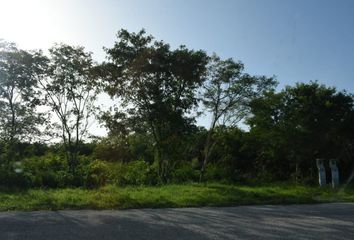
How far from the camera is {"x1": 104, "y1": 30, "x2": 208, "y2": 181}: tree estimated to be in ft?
66.4

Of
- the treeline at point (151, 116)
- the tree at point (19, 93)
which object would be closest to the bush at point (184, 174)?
the treeline at point (151, 116)

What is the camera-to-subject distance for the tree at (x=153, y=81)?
2025 cm

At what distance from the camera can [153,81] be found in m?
20.4

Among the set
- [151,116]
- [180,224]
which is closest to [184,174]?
[151,116]

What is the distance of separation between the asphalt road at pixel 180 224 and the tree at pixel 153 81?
9571mm

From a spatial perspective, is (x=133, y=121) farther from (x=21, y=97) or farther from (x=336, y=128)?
(x=336, y=128)

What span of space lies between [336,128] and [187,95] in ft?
31.8

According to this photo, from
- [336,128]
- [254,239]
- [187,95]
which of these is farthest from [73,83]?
[254,239]

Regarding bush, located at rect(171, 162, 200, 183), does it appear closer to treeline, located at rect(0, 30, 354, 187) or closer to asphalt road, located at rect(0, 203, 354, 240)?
treeline, located at rect(0, 30, 354, 187)

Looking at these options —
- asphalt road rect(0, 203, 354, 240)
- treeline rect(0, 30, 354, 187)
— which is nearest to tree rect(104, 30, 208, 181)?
treeline rect(0, 30, 354, 187)

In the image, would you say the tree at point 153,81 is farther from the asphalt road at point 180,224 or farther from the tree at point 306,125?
the asphalt road at point 180,224

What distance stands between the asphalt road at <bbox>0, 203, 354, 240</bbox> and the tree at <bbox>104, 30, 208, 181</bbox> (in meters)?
9.57

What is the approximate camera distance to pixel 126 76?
20328 mm

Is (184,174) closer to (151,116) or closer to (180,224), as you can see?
(151,116)
